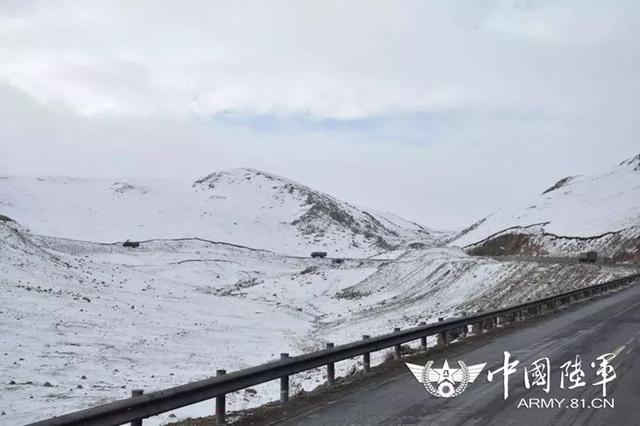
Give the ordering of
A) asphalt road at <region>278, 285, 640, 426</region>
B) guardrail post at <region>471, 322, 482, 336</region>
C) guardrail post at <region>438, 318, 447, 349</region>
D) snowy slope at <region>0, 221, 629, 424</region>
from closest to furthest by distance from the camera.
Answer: asphalt road at <region>278, 285, 640, 426</region>
guardrail post at <region>438, 318, 447, 349</region>
snowy slope at <region>0, 221, 629, 424</region>
guardrail post at <region>471, 322, 482, 336</region>

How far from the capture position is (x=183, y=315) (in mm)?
35781

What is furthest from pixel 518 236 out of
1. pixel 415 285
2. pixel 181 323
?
pixel 181 323

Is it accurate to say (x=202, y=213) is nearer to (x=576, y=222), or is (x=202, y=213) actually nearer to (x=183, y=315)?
(x=576, y=222)

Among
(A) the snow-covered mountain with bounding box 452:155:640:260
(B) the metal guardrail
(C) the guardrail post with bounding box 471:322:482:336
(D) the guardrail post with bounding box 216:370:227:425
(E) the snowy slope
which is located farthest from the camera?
(A) the snow-covered mountain with bounding box 452:155:640:260

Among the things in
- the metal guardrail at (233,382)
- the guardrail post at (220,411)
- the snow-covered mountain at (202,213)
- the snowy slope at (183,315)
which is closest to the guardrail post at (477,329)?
the metal guardrail at (233,382)

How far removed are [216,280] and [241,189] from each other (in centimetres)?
11388

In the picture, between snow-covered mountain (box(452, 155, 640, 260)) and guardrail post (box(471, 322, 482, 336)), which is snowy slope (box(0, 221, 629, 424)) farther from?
snow-covered mountain (box(452, 155, 640, 260))

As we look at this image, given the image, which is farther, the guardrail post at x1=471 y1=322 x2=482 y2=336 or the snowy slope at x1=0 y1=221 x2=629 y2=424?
the guardrail post at x1=471 y1=322 x2=482 y2=336

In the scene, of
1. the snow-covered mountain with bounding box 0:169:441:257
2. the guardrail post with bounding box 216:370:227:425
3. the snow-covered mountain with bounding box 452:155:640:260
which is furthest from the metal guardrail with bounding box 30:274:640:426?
the snow-covered mountain with bounding box 0:169:441:257

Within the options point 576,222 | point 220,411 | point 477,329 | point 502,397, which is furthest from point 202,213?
point 502,397

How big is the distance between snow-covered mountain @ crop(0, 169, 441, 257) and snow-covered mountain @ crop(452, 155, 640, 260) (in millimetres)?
28147

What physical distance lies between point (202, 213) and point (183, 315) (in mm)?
121866

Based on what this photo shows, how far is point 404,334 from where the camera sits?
14.5m

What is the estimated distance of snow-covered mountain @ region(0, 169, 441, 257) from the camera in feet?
441
